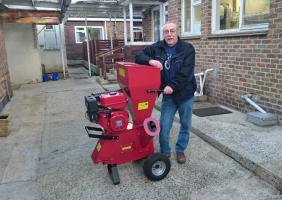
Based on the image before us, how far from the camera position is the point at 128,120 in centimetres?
267

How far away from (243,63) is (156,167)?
2647 millimetres

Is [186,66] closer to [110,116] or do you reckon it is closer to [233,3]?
[110,116]

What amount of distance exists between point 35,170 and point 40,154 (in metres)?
0.48

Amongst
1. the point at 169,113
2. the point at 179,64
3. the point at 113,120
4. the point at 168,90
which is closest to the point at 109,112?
the point at 113,120

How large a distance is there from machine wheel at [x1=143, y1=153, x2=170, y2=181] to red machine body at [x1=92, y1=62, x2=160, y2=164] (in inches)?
7.1

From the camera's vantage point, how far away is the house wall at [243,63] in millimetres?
3795

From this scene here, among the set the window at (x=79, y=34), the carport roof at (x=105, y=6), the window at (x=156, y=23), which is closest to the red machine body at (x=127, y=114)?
the carport roof at (x=105, y=6)

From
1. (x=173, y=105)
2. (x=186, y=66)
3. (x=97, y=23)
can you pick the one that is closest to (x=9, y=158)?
(x=173, y=105)

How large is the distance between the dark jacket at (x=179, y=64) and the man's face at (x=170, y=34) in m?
0.07

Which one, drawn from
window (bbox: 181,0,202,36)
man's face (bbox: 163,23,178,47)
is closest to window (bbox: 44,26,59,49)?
window (bbox: 181,0,202,36)

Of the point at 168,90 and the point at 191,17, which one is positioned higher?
the point at 191,17

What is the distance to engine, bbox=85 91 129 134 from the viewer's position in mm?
2531

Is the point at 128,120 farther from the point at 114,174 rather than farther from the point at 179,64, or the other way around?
the point at 179,64

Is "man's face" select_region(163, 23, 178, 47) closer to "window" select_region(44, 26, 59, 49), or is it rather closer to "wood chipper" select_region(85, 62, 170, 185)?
"wood chipper" select_region(85, 62, 170, 185)
